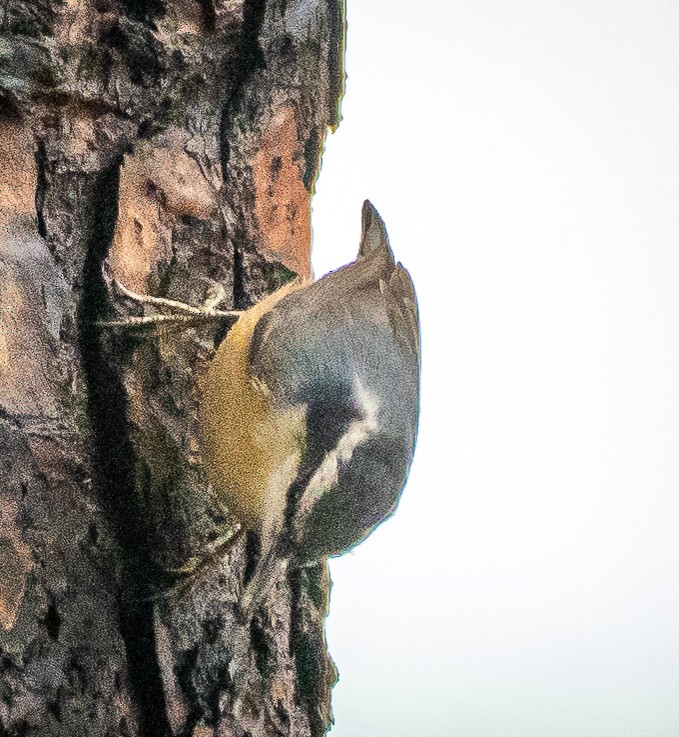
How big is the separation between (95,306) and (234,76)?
0.97 ft

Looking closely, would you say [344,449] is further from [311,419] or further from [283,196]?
[283,196]

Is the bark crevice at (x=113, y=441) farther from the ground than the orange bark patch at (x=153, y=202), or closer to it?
closer to it

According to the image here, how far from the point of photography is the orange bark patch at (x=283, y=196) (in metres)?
1.14

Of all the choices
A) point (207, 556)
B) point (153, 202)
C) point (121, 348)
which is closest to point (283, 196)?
point (153, 202)

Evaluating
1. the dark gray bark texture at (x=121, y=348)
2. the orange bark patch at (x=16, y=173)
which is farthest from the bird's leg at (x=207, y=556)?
the orange bark patch at (x=16, y=173)

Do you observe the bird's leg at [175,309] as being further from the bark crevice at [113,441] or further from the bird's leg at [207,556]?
the bird's leg at [207,556]

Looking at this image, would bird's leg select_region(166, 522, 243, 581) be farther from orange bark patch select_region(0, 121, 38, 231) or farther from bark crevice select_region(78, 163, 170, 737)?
orange bark patch select_region(0, 121, 38, 231)

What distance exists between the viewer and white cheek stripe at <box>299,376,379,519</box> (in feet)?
3.24

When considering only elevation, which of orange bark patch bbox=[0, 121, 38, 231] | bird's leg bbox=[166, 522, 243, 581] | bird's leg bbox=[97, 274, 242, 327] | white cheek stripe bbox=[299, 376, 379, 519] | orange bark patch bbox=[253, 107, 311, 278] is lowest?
bird's leg bbox=[166, 522, 243, 581]

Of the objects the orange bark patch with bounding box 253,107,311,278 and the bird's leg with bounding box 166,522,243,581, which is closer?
the bird's leg with bounding box 166,522,243,581

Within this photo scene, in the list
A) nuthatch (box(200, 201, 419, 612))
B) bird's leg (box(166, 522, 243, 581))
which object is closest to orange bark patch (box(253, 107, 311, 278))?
nuthatch (box(200, 201, 419, 612))

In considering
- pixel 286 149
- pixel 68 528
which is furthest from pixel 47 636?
pixel 286 149

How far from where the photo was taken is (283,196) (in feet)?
3.85

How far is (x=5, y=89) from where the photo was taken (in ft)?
3.12
